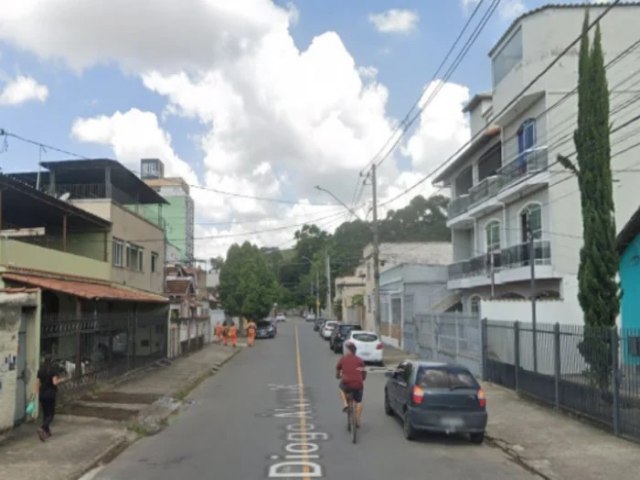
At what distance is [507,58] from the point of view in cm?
2666

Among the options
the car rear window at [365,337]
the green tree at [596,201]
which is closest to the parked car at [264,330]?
the car rear window at [365,337]

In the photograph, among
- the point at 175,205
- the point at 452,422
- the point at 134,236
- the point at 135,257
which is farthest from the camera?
the point at 175,205

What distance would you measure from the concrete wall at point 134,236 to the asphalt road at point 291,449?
458 inches

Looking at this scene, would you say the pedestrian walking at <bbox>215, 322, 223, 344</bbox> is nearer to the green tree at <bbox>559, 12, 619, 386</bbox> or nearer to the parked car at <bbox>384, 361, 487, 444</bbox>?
the green tree at <bbox>559, 12, 619, 386</bbox>

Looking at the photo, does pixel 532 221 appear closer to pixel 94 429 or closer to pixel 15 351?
pixel 94 429

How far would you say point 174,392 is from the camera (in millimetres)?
19391

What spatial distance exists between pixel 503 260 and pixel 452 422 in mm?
17468

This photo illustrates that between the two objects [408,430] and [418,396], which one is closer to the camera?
[418,396]

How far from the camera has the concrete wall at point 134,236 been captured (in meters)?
27.6

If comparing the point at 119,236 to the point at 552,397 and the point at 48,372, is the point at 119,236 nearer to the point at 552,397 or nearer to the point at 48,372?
the point at 48,372

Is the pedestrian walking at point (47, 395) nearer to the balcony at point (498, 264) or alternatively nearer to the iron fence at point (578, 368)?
the iron fence at point (578, 368)

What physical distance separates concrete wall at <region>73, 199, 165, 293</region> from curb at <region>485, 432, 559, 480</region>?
18594mm

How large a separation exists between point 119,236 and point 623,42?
21.0 m

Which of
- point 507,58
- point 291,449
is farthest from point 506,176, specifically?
point 291,449
